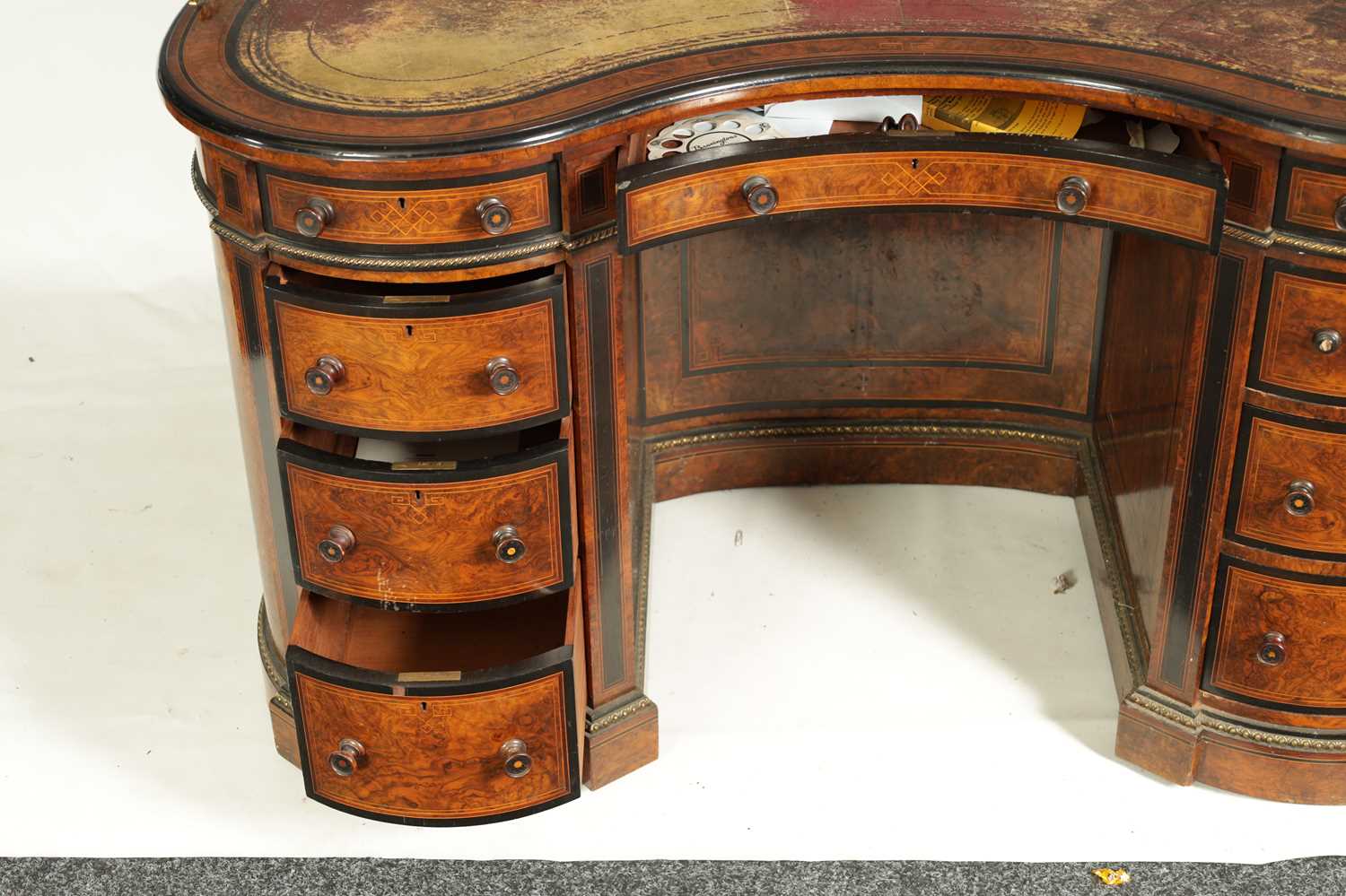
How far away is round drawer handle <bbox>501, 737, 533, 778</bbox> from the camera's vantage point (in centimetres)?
246

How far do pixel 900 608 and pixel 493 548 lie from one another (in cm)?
85

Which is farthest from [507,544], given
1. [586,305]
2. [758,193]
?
[758,193]

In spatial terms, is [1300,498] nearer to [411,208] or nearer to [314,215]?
[411,208]

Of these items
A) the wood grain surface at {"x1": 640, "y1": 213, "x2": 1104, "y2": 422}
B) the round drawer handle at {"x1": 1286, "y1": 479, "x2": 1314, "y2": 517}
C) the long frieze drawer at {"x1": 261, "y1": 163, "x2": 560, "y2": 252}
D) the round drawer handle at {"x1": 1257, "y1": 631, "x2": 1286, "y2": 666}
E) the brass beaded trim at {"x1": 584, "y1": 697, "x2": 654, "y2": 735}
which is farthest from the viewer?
the wood grain surface at {"x1": 640, "y1": 213, "x2": 1104, "y2": 422}

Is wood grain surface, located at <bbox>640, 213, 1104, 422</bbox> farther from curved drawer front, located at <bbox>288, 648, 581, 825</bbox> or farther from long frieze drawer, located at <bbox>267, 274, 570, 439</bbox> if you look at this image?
curved drawer front, located at <bbox>288, 648, 581, 825</bbox>

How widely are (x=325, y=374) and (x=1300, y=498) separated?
1.21 m

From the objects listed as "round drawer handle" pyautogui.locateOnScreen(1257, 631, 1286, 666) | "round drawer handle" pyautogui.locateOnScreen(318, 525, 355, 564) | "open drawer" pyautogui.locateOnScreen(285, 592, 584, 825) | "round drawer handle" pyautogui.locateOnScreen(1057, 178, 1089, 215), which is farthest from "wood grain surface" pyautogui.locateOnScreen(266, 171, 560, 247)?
"round drawer handle" pyautogui.locateOnScreen(1257, 631, 1286, 666)

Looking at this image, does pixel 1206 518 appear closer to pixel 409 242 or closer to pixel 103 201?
pixel 409 242

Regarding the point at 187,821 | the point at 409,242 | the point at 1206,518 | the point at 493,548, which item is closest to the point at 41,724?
the point at 187,821

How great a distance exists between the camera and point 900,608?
3.10 metres

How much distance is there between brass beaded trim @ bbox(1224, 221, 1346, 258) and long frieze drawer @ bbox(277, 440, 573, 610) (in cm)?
84

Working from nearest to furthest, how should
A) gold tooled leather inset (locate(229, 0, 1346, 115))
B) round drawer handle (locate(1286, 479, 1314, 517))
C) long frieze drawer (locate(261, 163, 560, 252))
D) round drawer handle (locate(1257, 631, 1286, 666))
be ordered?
long frieze drawer (locate(261, 163, 560, 252)) < gold tooled leather inset (locate(229, 0, 1346, 115)) < round drawer handle (locate(1286, 479, 1314, 517)) < round drawer handle (locate(1257, 631, 1286, 666))

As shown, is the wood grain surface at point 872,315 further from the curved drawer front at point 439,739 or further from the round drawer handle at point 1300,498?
the curved drawer front at point 439,739

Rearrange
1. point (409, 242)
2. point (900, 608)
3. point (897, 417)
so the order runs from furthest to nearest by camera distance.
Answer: point (897, 417) → point (900, 608) → point (409, 242)
